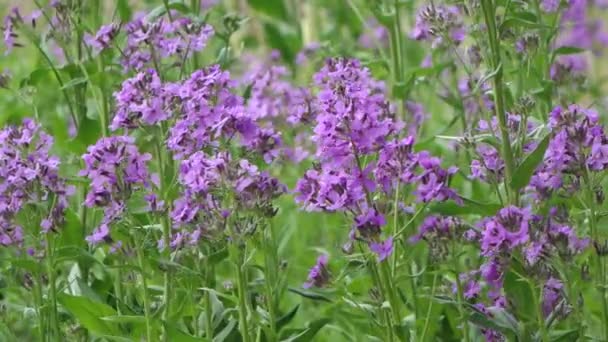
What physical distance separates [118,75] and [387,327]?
143cm

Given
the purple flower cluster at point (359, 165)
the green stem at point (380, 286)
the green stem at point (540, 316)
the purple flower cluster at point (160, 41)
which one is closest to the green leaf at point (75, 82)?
the purple flower cluster at point (160, 41)

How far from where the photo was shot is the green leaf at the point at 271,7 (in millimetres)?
6383

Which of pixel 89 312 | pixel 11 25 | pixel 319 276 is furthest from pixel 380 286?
pixel 11 25

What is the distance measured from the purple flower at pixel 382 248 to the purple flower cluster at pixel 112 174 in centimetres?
67

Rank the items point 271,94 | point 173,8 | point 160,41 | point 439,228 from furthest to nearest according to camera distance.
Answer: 1. point 271,94
2. point 173,8
3. point 160,41
4. point 439,228

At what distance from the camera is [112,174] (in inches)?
126

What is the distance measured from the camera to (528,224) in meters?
3.06

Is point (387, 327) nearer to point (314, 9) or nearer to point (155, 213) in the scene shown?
point (155, 213)

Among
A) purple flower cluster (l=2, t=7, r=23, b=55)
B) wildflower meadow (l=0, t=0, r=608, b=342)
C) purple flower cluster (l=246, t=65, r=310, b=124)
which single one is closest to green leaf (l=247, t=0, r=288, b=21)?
purple flower cluster (l=246, t=65, r=310, b=124)

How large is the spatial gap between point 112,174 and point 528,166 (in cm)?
115

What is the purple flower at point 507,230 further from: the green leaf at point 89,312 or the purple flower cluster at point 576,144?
the green leaf at point 89,312

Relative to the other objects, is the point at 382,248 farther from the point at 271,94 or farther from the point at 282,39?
the point at 282,39

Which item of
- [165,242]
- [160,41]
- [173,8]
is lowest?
[165,242]

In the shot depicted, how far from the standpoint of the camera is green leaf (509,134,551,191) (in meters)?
2.99
